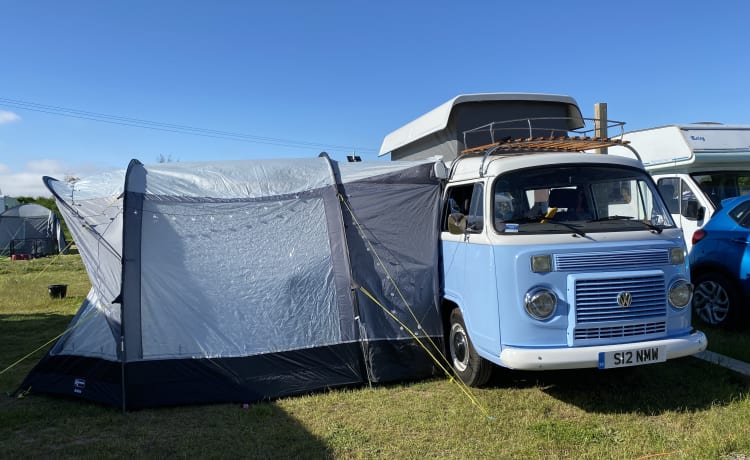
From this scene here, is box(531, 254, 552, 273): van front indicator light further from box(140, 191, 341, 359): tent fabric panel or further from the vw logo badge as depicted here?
box(140, 191, 341, 359): tent fabric panel

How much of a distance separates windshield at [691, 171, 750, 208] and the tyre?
2394 mm

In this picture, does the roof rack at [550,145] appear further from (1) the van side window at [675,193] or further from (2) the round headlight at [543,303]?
(1) the van side window at [675,193]

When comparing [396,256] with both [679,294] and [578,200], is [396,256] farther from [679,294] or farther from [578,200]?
[679,294]

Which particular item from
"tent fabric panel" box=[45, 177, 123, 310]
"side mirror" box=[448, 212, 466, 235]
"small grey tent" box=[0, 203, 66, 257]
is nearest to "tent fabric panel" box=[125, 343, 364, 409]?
"tent fabric panel" box=[45, 177, 123, 310]

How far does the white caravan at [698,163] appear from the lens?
9109mm

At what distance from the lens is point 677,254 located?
500 centimetres

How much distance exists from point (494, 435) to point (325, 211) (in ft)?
9.47

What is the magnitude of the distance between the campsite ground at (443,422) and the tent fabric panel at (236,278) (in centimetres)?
66

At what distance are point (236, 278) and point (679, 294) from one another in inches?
169

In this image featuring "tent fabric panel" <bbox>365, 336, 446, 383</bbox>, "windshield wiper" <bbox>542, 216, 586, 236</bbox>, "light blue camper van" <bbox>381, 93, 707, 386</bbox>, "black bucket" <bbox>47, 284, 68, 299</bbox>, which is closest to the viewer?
"light blue camper van" <bbox>381, 93, 707, 386</bbox>

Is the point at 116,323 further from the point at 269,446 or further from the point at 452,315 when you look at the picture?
the point at 452,315

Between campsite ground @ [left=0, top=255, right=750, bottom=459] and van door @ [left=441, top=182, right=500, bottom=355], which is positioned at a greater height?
van door @ [left=441, top=182, right=500, bottom=355]

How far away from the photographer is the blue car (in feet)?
22.7

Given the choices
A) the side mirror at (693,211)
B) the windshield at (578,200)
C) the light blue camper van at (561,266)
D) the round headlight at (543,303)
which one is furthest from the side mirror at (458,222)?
the side mirror at (693,211)
